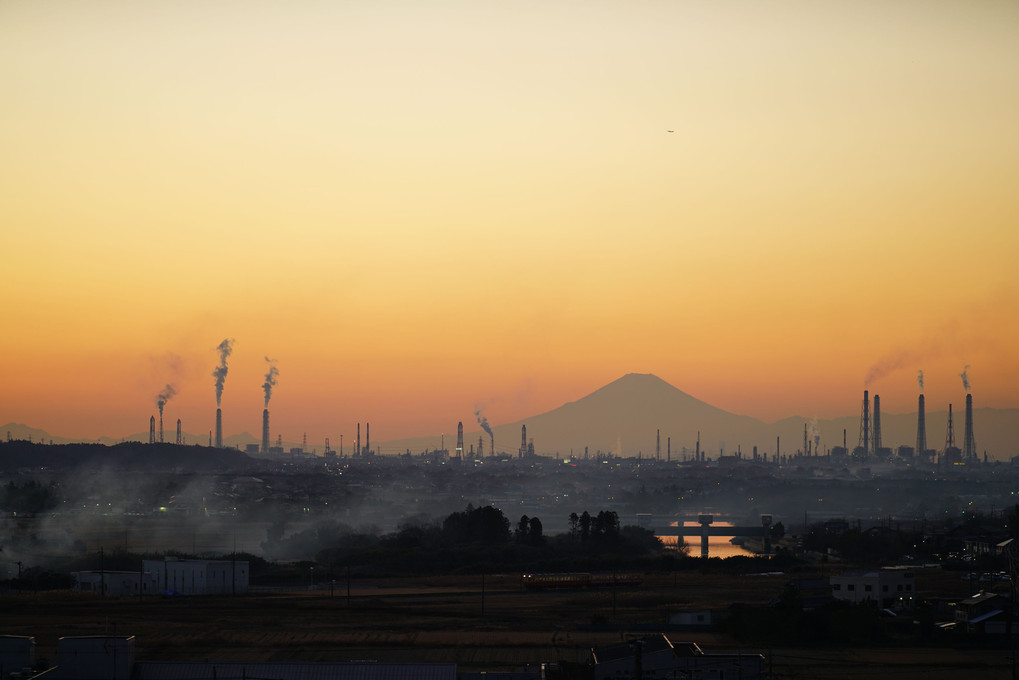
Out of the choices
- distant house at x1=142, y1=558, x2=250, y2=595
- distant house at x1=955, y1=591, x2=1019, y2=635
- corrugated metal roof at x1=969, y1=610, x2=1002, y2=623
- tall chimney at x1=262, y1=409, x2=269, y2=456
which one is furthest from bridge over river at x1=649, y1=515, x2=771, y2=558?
tall chimney at x1=262, y1=409, x2=269, y2=456

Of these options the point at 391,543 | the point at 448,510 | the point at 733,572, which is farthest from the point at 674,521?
the point at 733,572

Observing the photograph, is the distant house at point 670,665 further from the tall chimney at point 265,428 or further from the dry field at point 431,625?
the tall chimney at point 265,428

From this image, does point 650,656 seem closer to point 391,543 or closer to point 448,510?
point 391,543

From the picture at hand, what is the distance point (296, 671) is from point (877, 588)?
14.1m

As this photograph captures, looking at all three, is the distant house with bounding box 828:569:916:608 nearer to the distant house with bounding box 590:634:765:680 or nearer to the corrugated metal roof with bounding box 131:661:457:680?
the distant house with bounding box 590:634:765:680

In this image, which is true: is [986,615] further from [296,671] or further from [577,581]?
[296,671]

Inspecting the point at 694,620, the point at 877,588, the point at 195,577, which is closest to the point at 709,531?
the point at 877,588

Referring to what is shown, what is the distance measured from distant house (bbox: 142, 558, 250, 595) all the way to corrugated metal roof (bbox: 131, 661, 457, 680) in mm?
12654

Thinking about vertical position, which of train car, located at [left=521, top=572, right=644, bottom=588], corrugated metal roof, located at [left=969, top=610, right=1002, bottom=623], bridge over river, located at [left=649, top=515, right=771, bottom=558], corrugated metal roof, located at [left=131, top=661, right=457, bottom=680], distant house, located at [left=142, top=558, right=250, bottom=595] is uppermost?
corrugated metal roof, located at [left=131, top=661, right=457, bottom=680]

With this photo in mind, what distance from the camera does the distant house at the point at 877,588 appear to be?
2392cm

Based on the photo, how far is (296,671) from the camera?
14969 mm

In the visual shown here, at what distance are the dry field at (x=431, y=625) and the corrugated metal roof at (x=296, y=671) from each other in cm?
263

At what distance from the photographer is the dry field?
60.3 ft

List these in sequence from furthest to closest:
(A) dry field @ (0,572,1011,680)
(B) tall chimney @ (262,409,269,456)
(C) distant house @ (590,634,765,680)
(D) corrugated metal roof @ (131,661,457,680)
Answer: (B) tall chimney @ (262,409,269,456)
(A) dry field @ (0,572,1011,680)
(C) distant house @ (590,634,765,680)
(D) corrugated metal roof @ (131,661,457,680)
